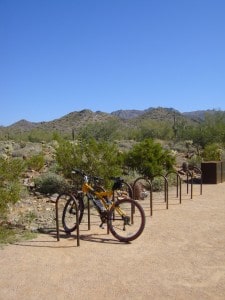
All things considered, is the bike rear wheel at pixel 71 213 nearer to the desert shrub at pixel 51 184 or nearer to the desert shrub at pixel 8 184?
the desert shrub at pixel 8 184

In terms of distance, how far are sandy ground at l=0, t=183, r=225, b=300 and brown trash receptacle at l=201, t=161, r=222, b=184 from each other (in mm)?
6914

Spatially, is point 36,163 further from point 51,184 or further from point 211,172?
point 211,172

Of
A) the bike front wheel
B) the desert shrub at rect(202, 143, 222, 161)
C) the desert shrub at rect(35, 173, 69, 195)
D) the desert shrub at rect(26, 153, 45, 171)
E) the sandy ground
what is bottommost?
the sandy ground

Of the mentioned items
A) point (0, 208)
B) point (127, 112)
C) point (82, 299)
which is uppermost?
point (127, 112)

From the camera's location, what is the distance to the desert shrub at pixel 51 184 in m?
13.1

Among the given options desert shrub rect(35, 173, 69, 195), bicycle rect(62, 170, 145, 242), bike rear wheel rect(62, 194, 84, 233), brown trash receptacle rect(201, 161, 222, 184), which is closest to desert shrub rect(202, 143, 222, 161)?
brown trash receptacle rect(201, 161, 222, 184)

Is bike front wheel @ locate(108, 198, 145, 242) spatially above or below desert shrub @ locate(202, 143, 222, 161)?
below

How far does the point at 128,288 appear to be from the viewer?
210 inches

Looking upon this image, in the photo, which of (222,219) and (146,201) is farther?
(146,201)

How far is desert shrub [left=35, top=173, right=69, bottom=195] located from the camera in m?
13.1

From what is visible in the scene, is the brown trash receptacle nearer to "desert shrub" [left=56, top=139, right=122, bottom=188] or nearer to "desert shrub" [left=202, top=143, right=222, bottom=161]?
"desert shrub" [left=56, top=139, right=122, bottom=188]

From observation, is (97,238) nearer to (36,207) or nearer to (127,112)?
(36,207)

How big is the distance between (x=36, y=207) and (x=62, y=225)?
6.75 ft

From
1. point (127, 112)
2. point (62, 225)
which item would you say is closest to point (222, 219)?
point (62, 225)
